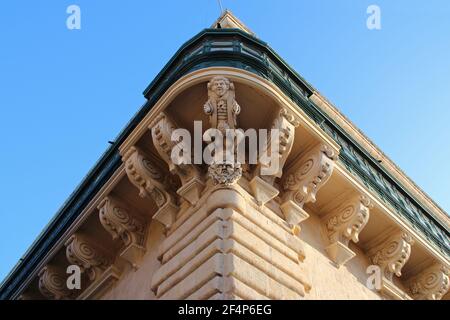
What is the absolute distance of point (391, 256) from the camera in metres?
10.4

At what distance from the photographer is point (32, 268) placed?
12531mm

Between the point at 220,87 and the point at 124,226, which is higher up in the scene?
the point at 220,87

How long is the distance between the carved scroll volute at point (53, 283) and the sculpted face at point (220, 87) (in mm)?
5665

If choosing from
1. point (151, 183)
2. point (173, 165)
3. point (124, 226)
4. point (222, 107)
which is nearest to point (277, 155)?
point (222, 107)

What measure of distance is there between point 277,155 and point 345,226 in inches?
78.0

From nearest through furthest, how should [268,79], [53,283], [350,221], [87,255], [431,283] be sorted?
[268,79]
[350,221]
[87,255]
[431,283]
[53,283]

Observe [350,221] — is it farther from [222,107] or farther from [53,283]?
[53,283]

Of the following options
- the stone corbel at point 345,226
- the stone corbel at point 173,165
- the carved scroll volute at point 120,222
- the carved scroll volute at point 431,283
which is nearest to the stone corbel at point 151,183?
the stone corbel at point 173,165

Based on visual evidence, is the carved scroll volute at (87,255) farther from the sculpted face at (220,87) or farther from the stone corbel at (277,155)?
the sculpted face at (220,87)

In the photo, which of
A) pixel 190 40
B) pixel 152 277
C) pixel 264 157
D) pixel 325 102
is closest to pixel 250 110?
pixel 264 157

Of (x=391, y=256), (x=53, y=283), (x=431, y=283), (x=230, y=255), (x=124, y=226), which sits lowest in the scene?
(x=230, y=255)

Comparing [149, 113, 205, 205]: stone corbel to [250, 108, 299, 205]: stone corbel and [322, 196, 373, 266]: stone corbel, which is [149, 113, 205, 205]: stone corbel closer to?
[250, 108, 299, 205]: stone corbel

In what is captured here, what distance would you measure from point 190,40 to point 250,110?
→ 82.1 inches

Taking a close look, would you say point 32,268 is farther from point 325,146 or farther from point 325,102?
point 325,102
